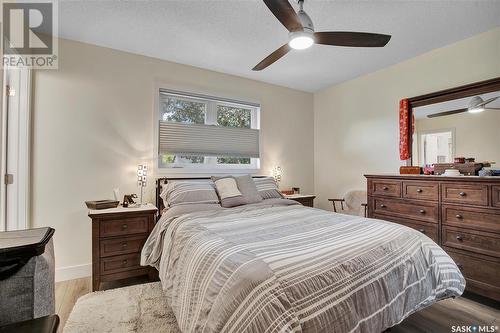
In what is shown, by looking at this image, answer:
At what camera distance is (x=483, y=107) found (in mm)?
2547

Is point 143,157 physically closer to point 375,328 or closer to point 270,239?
point 270,239

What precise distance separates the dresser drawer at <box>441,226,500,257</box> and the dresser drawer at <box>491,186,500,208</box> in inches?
10.6

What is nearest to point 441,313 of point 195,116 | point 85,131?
point 195,116

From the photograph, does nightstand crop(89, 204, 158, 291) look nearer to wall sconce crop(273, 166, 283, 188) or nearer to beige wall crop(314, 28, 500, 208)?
wall sconce crop(273, 166, 283, 188)

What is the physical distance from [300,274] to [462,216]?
206 cm

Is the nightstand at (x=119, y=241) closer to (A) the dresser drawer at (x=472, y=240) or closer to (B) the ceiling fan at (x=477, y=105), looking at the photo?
(A) the dresser drawer at (x=472, y=240)

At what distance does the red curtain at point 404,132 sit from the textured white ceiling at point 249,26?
24.2 inches

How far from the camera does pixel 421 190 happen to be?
2572mm

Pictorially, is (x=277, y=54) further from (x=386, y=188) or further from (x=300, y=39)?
(x=386, y=188)

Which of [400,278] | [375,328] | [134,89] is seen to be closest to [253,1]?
[134,89]

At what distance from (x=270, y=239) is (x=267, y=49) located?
7.41 feet

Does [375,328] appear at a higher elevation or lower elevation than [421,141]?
lower

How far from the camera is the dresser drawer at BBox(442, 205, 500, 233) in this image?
6.86 feet

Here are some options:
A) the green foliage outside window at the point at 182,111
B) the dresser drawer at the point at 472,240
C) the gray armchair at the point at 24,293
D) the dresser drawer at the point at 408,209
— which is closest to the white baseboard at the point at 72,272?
the green foliage outside window at the point at 182,111
